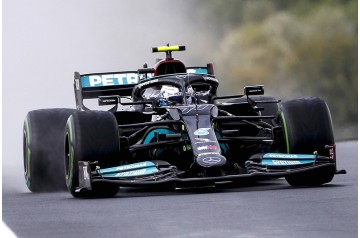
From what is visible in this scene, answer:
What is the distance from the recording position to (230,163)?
624 inches

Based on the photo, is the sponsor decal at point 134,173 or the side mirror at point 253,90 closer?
the sponsor decal at point 134,173

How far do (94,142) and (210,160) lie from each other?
3.81 feet

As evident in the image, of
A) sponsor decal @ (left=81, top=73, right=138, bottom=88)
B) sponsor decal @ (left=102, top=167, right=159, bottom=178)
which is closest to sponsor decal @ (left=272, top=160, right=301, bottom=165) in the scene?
sponsor decal @ (left=102, top=167, right=159, bottom=178)

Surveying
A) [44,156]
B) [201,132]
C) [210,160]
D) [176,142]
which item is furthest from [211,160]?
[44,156]

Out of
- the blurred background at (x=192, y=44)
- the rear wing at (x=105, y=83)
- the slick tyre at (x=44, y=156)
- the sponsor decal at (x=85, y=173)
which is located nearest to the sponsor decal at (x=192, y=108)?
the sponsor decal at (x=85, y=173)

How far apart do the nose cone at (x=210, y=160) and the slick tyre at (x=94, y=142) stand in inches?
33.3

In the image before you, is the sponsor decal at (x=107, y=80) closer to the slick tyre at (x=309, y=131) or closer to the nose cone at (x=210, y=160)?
the slick tyre at (x=309, y=131)

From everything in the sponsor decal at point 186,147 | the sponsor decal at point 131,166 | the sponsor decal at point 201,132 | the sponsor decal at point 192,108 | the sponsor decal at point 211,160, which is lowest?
the sponsor decal at point 131,166

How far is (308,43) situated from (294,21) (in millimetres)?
742

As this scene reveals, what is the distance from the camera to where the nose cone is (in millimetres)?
14859

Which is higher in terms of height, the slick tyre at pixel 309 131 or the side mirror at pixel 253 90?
the side mirror at pixel 253 90

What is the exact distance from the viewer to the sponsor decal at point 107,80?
62.4ft

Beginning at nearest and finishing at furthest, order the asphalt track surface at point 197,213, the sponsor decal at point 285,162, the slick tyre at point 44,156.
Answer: the asphalt track surface at point 197,213 → the sponsor decal at point 285,162 → the slick tyre at point 44,156

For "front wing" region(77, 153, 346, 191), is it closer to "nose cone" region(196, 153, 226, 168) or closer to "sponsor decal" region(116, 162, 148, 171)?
"sponsor decal" region(116, 162, 148, 171)
